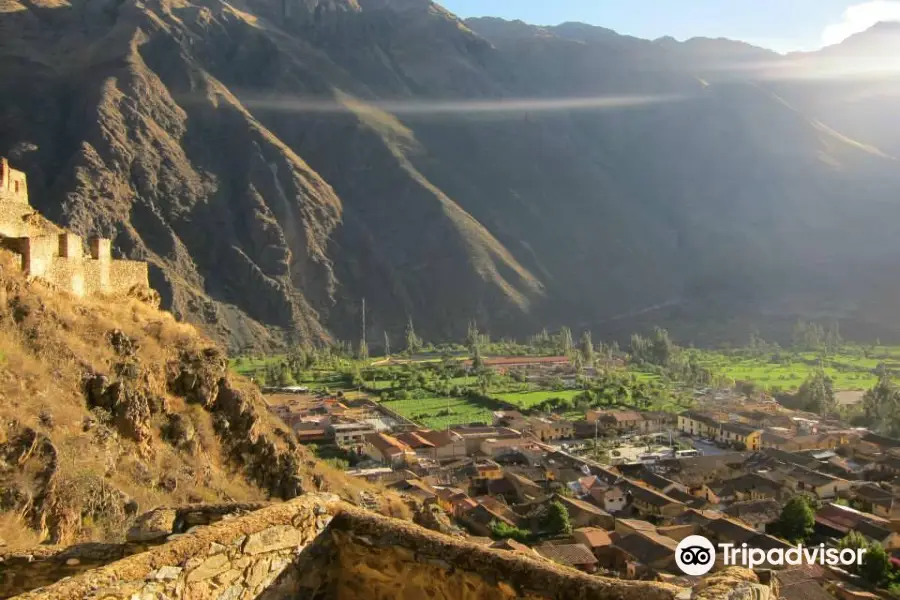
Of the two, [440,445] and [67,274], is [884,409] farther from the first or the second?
[67,274]

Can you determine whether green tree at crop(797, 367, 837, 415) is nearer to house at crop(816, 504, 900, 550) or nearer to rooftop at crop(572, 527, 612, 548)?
house at crop(816, 504, 900, 550)

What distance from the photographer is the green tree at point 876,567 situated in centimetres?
2364

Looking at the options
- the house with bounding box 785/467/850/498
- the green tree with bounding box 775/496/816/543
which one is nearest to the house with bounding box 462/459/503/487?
the green tree with bounding box 775/496/816/543

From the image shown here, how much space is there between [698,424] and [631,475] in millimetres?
16627

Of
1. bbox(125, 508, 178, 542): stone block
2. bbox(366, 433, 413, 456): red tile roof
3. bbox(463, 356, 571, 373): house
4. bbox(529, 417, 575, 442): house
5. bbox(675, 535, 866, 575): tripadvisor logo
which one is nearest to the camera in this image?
bbox(125, 508, 178, 542): stone block

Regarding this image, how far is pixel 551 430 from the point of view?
51.5m

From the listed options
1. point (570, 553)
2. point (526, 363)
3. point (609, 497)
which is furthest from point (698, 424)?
point (570, 553)

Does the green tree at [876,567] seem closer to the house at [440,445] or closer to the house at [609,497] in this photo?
the house at [609,497]

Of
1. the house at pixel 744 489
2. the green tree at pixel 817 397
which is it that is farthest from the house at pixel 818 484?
the green tree at pixel 817 397

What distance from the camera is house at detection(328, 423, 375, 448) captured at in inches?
1734

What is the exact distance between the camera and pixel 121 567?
148 inches

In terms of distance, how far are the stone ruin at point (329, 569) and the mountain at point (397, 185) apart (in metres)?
84.6

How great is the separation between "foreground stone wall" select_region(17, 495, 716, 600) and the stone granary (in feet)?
39.2

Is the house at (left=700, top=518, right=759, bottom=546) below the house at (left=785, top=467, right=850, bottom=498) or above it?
Answer: above
